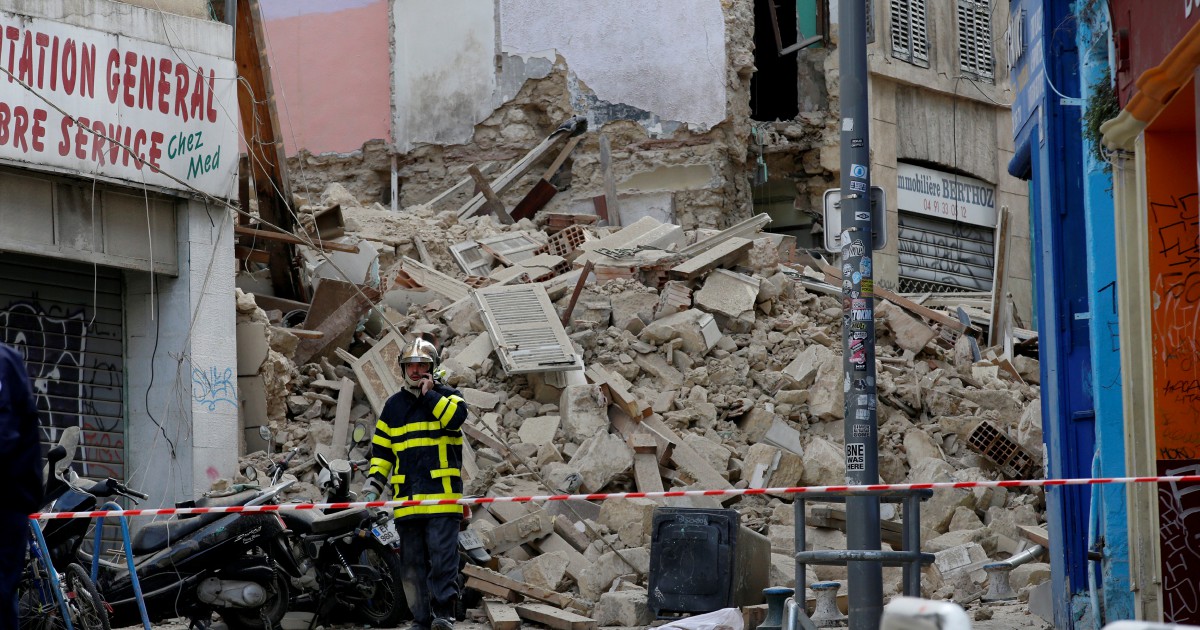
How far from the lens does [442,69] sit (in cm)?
2277

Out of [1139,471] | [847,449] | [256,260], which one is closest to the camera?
[1139,471]

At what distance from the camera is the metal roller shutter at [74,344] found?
464 inches

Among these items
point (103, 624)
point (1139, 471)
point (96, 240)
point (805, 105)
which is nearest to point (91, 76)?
point (96, 240)

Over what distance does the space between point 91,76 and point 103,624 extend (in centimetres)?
523

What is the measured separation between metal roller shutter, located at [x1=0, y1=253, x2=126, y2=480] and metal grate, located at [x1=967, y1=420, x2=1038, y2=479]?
7.46 meters

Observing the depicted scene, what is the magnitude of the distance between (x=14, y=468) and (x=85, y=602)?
11.3 ft

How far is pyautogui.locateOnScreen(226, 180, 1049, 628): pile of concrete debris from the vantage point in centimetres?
1103

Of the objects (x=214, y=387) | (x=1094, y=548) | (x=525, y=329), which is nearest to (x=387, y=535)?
(x=214, y=387)

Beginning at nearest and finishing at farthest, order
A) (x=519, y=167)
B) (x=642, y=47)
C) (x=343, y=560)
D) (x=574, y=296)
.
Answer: (x=343, y=560) → (x=574, y=296) → (x=519, y=167) → (x=642, y=47)

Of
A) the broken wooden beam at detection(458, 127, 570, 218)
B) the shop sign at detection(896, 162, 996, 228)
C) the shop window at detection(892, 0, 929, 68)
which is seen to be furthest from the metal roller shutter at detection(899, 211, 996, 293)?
the broken wooden beam at detection(458, 127, 570, 218)

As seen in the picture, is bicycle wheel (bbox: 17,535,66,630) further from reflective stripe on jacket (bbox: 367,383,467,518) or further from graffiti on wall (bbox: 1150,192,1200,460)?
graffiti on wall (bbox: 1150,192,1200,460)

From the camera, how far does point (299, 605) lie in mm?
9695

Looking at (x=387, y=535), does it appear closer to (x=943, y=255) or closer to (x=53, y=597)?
(x=53, y=597)

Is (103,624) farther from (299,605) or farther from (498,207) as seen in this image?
(498,207)
